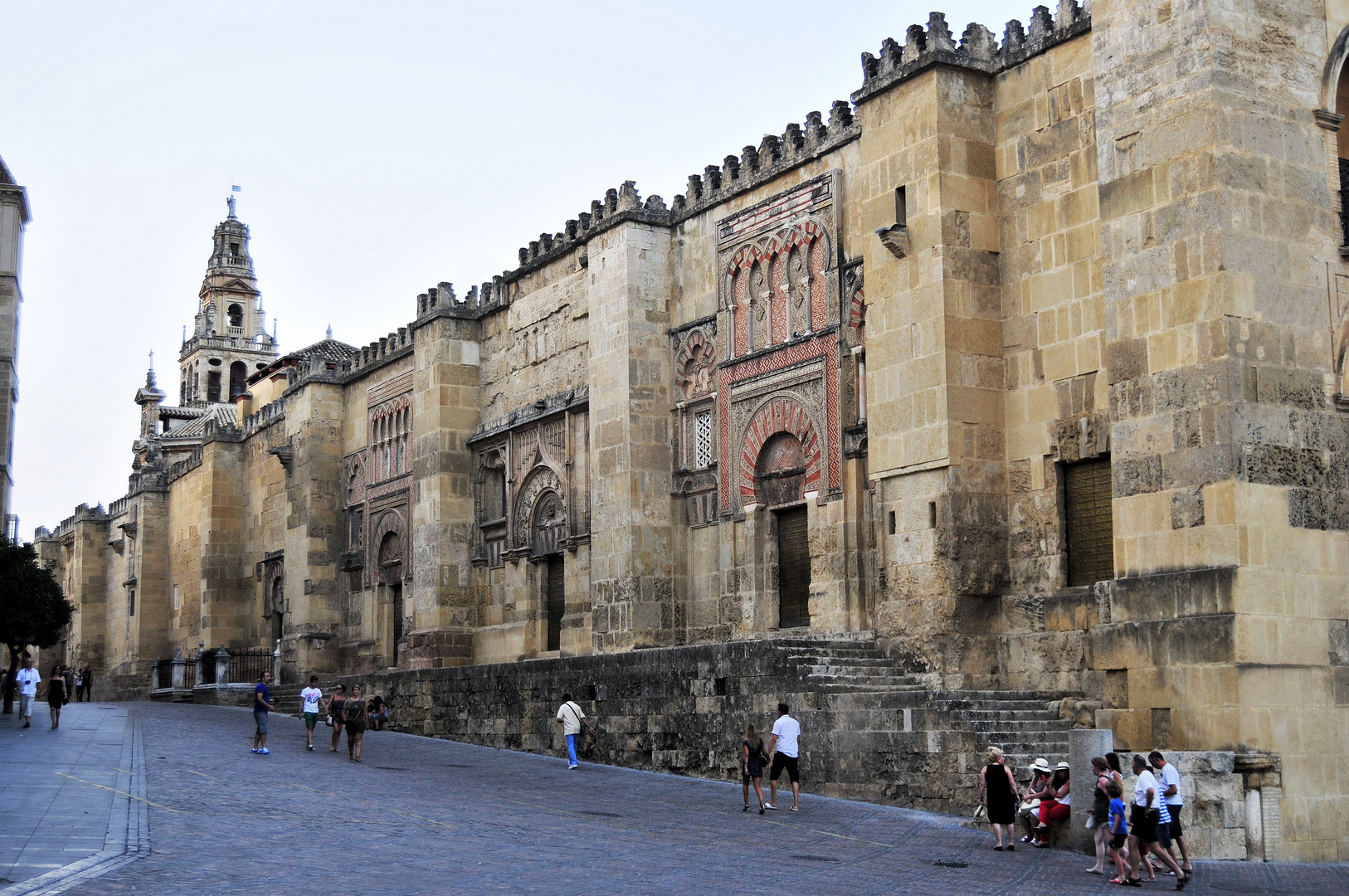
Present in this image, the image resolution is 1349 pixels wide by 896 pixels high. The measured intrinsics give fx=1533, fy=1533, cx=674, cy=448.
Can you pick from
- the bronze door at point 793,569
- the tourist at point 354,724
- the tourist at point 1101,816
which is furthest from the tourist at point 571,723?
the tourist at point 1101,816

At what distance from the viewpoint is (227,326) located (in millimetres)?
Answer: 59562

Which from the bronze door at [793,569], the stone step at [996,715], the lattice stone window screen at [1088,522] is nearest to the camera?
the stone step at [996,715]

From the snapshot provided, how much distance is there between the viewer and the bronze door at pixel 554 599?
2438 centimetres

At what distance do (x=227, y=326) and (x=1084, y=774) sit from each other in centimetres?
5216

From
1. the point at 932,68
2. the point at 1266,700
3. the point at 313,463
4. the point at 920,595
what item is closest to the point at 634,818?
the point at 920,595

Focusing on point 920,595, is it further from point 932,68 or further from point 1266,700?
point 932,68

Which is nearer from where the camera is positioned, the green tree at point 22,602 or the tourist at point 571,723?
the tourist at point 571,723

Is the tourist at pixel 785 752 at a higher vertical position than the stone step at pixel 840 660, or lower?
lower

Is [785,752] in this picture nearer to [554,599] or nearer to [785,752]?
[785,752]

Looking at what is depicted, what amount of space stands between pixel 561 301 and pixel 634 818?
12076 millimetres

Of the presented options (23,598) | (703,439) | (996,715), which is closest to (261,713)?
(703,439)

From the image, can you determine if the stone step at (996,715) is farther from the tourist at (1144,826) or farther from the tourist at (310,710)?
the tourist at (310,710)

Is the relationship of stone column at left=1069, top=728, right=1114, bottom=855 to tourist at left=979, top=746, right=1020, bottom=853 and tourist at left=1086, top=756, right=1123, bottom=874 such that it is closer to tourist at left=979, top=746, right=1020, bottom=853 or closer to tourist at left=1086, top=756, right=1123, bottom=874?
tourist at left=1086, top=756, right=1123, bottom=874

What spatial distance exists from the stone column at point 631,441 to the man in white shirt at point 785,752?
6.08 meters
